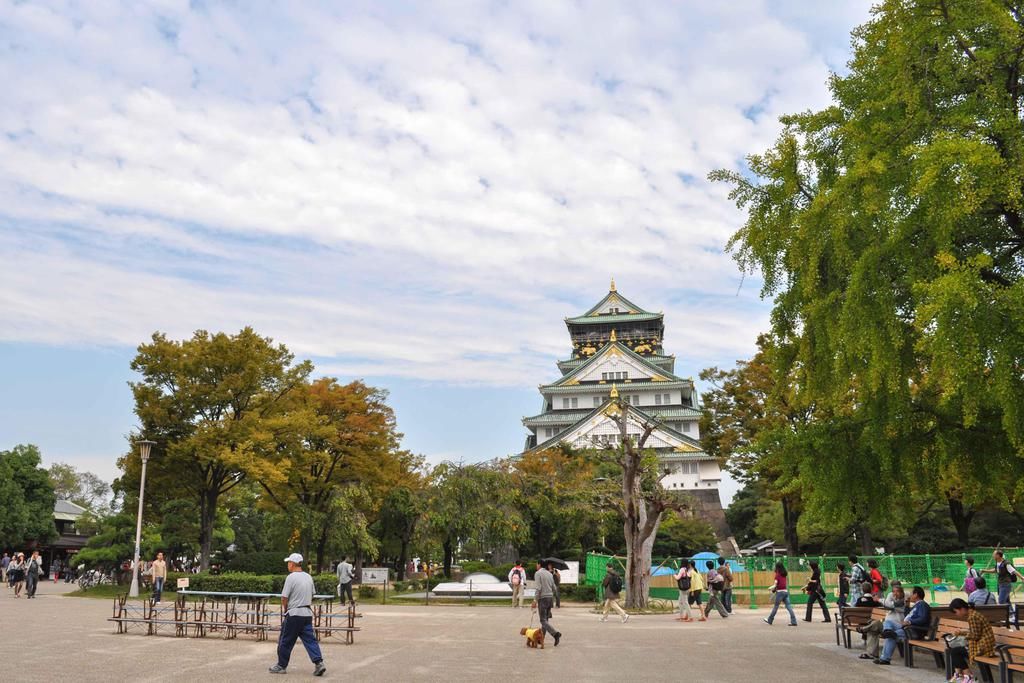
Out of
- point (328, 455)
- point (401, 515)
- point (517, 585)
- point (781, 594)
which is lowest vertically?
point (517, 585)

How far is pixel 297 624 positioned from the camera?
10.0 meters

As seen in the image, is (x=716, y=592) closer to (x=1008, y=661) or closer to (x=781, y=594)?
(x=781, y=594)

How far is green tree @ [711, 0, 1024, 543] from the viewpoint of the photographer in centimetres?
914

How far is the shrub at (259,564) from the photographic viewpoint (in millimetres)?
32688

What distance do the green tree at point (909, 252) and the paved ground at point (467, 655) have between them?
2.76 metres

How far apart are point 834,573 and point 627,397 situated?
1741 inches

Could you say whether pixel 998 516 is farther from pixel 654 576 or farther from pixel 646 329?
pixel 646 329

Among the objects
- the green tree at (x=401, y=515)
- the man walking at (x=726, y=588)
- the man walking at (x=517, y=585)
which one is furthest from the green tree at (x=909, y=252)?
the green tree at (x=401, y=515)

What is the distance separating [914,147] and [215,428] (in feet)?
85.7

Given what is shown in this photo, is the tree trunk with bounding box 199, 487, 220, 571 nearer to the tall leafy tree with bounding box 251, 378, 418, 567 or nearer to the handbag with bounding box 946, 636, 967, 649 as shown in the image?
the tall leafy tree with bounding box 251, 378, 418, 567

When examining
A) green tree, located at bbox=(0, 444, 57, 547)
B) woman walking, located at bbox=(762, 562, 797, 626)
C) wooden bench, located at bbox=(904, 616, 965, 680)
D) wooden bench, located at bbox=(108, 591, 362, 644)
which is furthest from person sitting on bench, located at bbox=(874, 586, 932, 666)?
green tree, located at bbox=(0, 444, 57, 547)

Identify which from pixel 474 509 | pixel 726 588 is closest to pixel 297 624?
pixel 726 588

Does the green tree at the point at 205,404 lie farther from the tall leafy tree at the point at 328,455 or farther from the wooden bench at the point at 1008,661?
the wooden bench at the point at 1008,661

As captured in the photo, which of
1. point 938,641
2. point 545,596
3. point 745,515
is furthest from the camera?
point 745,515
